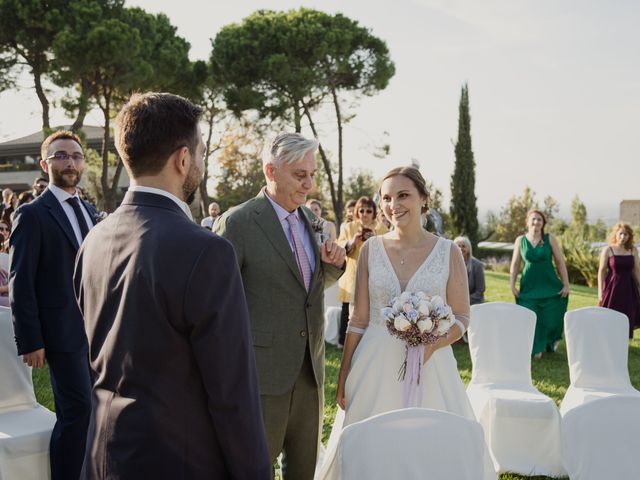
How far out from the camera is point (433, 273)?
11.5 ft

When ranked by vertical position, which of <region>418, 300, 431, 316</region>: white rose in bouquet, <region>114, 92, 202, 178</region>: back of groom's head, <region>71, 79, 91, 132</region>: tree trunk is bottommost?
<region>418, 300, 431, 316</region>: white rose in bouquet

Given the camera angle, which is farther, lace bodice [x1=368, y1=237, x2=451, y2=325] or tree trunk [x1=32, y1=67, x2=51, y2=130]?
tree trunk [x1=32, y1=67, x2=51, y2=130]

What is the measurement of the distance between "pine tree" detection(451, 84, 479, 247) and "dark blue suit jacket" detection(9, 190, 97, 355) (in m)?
21.3

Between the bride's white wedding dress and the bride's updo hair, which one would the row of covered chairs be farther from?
the bride's updo hair

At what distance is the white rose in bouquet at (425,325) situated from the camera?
3.20 metres

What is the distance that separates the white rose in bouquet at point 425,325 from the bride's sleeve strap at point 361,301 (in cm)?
50

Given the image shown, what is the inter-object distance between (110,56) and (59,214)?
2014cm

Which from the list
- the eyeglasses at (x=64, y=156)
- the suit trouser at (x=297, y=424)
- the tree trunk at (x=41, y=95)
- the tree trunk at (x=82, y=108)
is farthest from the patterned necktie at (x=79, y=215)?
the tree trunk at (x=41, y=95)

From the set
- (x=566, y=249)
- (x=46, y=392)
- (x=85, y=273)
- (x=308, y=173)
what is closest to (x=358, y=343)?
(x=308, y=173)

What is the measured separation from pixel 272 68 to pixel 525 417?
77.3 feet

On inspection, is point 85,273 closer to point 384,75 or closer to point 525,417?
point 525,417

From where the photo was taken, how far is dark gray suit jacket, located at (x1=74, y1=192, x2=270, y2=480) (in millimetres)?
1623

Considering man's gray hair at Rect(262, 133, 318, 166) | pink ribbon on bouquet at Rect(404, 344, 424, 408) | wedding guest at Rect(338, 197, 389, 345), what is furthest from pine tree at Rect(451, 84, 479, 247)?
man's gray hair at Rect(262, 133, 318, 166)

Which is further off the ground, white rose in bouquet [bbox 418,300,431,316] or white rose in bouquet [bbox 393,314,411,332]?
white rose in bouquet [bbox 418,300,431,316]
